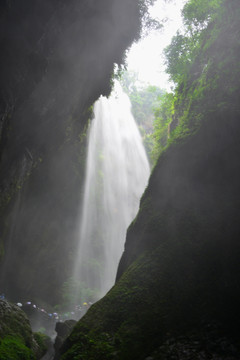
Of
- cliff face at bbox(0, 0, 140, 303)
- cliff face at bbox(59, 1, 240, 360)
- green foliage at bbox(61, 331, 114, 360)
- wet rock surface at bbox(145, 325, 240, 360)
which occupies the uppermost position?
cliff face at bbox(0, 0, 140, 303)

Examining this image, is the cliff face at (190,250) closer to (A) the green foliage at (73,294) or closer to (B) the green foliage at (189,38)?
(B) the green foliage at (189,38)

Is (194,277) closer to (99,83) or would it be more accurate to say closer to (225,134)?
(225,134)

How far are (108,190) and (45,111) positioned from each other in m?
20.8

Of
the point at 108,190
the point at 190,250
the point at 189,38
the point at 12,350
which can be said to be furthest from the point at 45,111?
the point at 108,190

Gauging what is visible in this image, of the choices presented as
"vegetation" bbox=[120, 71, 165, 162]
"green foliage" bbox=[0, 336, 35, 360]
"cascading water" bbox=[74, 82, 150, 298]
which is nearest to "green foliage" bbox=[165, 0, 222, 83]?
"cascading water" bbox=[74, 82, 150, 298]

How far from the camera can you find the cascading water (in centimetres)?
2438

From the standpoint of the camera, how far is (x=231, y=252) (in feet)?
16.6

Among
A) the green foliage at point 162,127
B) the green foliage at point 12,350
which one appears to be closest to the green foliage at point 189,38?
the green foliage at point 162,127

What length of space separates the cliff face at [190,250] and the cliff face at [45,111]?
5.17 m

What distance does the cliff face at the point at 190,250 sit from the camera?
4055 millimetres

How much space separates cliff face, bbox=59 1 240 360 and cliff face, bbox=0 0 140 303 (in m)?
5.17

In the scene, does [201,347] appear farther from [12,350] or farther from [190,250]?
[12,350]

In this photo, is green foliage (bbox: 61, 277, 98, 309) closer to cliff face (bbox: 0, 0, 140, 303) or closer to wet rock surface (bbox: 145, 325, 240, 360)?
cliff face (bbox: 0, 0, 140, 303)

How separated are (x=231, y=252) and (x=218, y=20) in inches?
317
